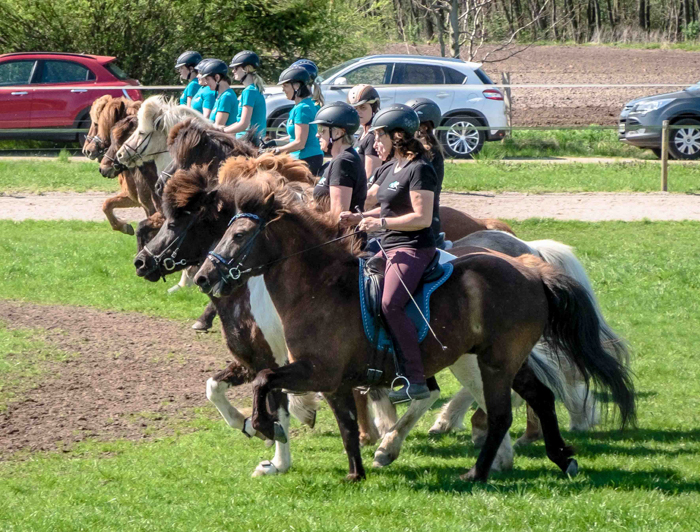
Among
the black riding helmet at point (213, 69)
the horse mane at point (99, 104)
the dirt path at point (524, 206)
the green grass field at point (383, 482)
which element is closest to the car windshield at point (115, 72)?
the dirt path at point (524, 206)

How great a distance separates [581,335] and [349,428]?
1.58 meters

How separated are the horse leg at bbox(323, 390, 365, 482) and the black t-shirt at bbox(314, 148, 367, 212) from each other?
1.31 meters

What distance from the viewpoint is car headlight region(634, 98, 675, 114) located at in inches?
824

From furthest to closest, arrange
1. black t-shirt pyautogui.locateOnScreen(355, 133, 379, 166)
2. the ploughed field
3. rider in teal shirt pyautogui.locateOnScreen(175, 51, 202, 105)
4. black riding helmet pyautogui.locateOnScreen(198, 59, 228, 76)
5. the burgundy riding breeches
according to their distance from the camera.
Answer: the ploughed field, rider in teal shirt pyautogui.locateOnScreen(175, 51, 202, 105), black riding helmet pyautogui.locateOnScreen(198, 59, 228, 76), black t-shirt pyautogui.locateOnScreen(355, 133, 379, 166), the burgundy riding breeches

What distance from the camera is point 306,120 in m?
8.67

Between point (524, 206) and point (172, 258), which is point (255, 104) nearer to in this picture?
point (172, 258)

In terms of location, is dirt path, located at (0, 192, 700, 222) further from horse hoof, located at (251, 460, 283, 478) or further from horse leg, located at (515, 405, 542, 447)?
horse hoof, located at (251, 460, 283, 478)

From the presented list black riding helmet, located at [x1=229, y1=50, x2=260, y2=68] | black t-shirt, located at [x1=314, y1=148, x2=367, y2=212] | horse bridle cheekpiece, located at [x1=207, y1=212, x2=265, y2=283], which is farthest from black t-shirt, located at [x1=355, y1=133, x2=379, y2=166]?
black riding helmet, located at [x1=229, y1=50, x2=260, y2=68]

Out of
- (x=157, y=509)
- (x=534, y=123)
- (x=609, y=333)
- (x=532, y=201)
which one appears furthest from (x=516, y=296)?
(x=534, y=123)

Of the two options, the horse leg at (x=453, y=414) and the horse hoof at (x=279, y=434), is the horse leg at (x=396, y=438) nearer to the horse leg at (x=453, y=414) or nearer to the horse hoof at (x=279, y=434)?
the horse leg at (x=453, y=414)

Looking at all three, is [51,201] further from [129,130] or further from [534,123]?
[534,123]

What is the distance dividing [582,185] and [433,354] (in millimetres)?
12674

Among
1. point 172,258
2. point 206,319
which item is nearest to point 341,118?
point 172,258

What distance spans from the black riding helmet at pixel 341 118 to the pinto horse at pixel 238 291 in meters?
0.50
